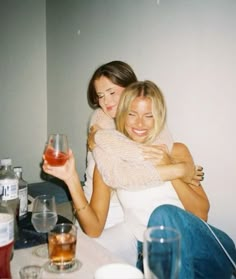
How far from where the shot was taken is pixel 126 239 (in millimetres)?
1426

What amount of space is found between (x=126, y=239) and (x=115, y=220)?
0.22 metres

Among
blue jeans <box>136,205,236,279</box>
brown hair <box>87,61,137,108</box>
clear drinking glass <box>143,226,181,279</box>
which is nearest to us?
clear drinking glass <box>143,226,181,279</box>

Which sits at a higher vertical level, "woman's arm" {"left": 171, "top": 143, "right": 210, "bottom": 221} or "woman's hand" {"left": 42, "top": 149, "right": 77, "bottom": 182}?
"woman's hand" {"left": 42, "top": 149, "right": 77, "bottom": 182}

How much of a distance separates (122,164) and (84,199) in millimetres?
267

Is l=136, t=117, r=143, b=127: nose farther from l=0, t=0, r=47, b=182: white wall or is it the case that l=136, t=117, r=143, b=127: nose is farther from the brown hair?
l=0, t=0, r=47, b=182: white wall

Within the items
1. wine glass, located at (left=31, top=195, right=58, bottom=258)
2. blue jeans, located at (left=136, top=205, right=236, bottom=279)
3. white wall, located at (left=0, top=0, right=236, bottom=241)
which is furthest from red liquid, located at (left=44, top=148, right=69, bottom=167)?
white wall, located at (left=0, top=0, right=236, bottom=241)

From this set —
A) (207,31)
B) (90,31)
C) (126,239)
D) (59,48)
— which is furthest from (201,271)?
(59,48)

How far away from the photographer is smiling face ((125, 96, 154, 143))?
1.60m

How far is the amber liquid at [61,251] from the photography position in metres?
0.87

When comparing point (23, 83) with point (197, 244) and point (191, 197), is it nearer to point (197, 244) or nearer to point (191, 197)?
point (191, 197)

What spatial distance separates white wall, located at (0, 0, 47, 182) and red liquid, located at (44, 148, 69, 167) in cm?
242

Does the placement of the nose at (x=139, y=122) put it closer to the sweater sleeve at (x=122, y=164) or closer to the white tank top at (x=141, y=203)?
the sweater sleeve at (x=122, y=164)

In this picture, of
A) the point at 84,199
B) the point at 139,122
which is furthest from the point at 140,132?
the point at 84,199

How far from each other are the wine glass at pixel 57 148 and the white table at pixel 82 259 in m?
0.30
